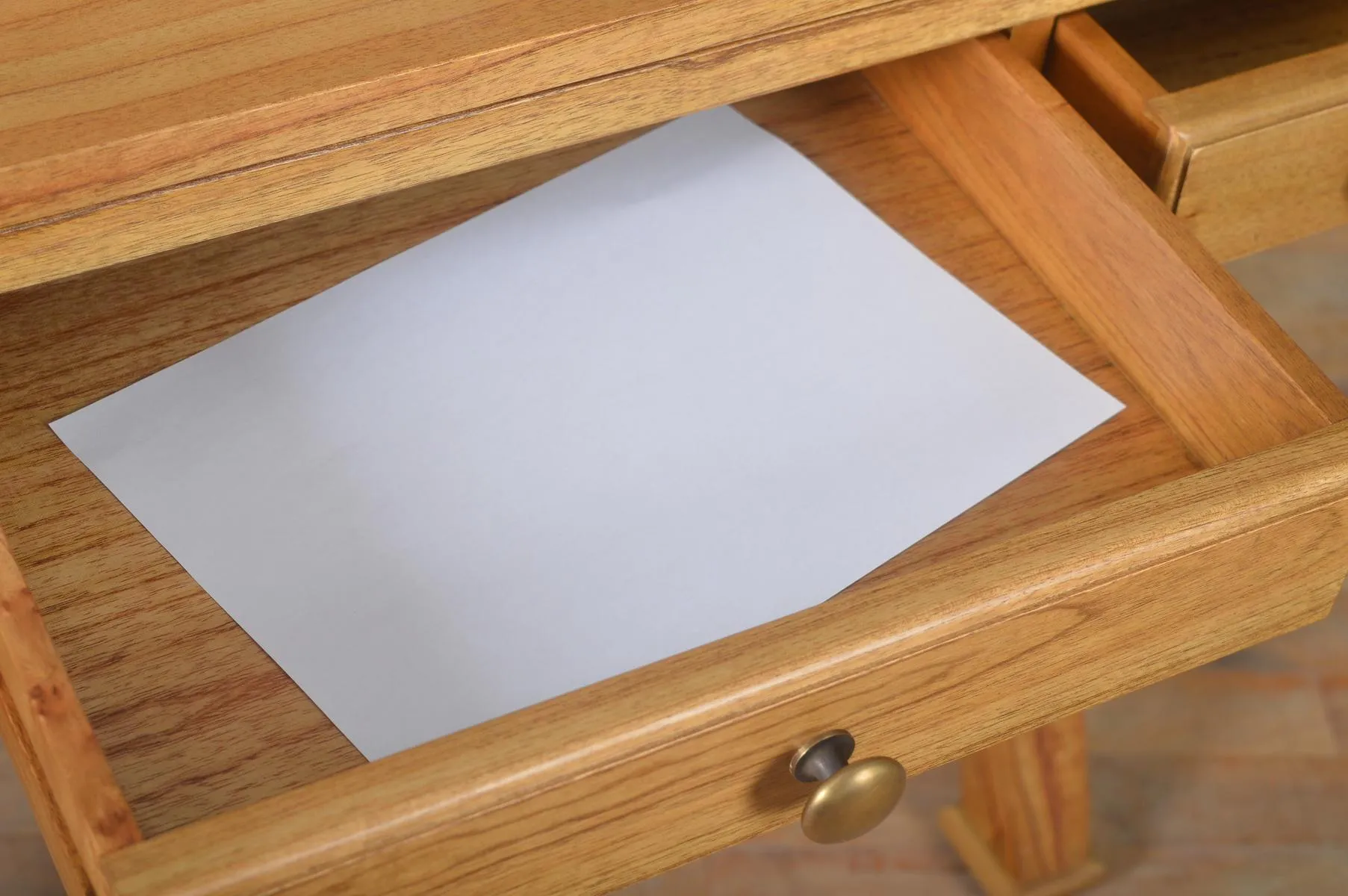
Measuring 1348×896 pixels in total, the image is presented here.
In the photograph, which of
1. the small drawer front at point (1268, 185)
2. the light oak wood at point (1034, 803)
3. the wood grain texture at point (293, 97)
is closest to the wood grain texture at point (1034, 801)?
the light oak wood at point (1034, 803)

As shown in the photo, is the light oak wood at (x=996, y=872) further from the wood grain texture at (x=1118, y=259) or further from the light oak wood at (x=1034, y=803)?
the wood grain texture at (x=1118, y=259)

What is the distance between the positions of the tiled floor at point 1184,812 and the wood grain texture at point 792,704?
20.6 inches

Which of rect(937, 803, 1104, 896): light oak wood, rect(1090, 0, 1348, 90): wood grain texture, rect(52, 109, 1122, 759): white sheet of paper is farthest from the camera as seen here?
rect(937, 803, 1104, 896): light oak wood

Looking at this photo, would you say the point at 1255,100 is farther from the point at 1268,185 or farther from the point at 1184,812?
the point at 1184,812

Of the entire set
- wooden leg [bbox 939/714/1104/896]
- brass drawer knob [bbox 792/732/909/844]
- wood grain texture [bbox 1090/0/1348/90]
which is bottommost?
wooden leg [bbox 939/714/1104/896]

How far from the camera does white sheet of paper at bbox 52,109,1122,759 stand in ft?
1.51

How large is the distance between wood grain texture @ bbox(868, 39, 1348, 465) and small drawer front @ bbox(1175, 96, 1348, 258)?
0.20ft

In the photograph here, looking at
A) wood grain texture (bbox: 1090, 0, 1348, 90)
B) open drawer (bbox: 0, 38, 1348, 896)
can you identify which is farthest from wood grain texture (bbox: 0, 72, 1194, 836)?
wood grain texture (bbox: 1090, 0, 1348, 90)

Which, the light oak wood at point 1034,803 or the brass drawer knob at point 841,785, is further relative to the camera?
the light oak wood at point 1034,803

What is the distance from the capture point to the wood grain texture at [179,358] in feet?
1.39

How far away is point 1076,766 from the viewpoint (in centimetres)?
79

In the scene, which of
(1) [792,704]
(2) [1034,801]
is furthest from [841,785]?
(2) [1034,801]

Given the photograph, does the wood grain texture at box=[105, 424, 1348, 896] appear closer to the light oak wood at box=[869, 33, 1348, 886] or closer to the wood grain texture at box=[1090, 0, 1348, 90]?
the light oak wood at box=[869, 33, 1348, 886]

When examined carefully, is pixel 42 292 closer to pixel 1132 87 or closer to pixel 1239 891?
pixel 1132 87
